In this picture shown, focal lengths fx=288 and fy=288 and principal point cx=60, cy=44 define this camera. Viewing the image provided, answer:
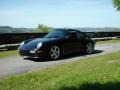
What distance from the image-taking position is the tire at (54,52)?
13.2 metres

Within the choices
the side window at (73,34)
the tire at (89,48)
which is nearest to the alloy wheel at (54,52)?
the side window at (73,34)

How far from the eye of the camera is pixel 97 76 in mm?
8148

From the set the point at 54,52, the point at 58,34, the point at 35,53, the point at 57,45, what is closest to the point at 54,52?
the point at 54,52

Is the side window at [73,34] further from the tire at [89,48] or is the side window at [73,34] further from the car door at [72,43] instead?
the tire at [89,48]

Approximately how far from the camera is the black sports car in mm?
12781

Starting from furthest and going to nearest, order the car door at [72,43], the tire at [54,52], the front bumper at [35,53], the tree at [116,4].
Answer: the tree at [116,4] < the car door at [72,43] < the tire at [54,52] < the front bumper at [35,53]

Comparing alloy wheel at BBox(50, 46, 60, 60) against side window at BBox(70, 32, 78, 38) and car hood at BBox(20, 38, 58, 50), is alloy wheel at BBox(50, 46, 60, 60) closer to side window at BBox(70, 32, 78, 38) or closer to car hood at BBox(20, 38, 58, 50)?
car hood at BBox(20, 38, 58, 50)

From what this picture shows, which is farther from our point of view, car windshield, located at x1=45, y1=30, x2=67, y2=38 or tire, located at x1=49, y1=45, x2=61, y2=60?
car windshield, located at x1=45, y1=30, x2=67, y2=38

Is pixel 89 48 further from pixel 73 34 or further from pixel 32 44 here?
pixel 32 44

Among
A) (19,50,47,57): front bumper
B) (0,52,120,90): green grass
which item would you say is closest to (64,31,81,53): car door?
(19,50,47,57): front bumper

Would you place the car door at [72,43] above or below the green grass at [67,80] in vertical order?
above

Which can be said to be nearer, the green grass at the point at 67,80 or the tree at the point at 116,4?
the green grass at the point at 67,80

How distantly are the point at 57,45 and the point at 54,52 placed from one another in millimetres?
358

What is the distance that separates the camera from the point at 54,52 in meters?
13.3
